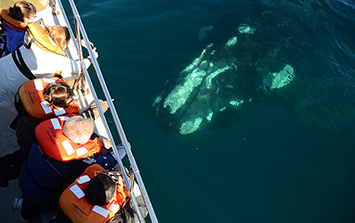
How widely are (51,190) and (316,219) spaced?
5867mm

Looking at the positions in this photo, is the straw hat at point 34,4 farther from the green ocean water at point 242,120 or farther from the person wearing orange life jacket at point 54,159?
the person wearing orange life jacket at point 54,159

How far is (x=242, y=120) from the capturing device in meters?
7.72

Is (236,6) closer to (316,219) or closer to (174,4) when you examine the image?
(174,4)

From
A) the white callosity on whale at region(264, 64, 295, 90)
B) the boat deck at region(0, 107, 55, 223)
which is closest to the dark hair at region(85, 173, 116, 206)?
the boat deck at region(0, 107, 55, 223)

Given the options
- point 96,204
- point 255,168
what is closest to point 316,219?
point 255,168

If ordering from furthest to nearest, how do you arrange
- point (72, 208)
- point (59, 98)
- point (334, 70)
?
point (334, 70), point (59, 98), point (72, 208)

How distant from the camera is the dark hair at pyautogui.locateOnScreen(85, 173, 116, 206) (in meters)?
3.08

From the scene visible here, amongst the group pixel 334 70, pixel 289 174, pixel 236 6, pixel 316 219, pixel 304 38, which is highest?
pixel 236 6

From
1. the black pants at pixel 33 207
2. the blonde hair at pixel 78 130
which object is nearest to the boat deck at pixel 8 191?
the black pants at pixel 33 207

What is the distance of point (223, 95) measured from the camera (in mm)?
7637

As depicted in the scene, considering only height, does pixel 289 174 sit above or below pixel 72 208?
below

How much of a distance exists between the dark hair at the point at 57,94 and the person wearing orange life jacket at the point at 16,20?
1.83m

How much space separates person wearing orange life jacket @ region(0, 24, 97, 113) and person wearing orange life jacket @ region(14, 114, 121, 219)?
1.18 m

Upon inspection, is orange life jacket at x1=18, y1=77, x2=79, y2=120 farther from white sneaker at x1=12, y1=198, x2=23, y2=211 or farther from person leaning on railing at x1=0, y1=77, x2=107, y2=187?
white sneaker at x1=12, y1=198, x2=23, y2=211
